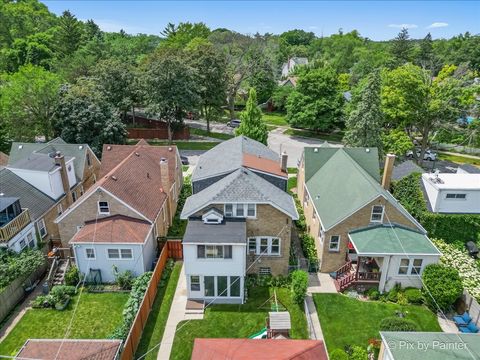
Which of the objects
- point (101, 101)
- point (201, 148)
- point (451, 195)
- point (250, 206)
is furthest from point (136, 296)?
point (201, 148)

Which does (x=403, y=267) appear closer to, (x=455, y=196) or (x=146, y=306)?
(x=455, y=196)

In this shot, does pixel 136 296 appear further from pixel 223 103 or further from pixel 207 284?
pixel 223 103

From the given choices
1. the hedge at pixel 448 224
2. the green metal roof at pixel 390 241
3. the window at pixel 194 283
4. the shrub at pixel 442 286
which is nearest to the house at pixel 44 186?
the window at pixel 194 283

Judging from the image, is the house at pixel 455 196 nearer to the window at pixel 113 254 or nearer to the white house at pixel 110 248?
the white house at pixel 110 248

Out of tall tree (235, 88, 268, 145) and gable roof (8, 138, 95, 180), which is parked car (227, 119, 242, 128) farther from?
gable roof (8, 138, 95, 180)

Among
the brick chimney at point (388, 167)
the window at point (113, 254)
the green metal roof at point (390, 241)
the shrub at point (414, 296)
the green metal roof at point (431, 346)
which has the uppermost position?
the brick chimney at point (388, 167)

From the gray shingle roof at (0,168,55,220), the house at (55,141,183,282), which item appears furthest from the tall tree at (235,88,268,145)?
the gray shingle roof at (0,168,55,220)
